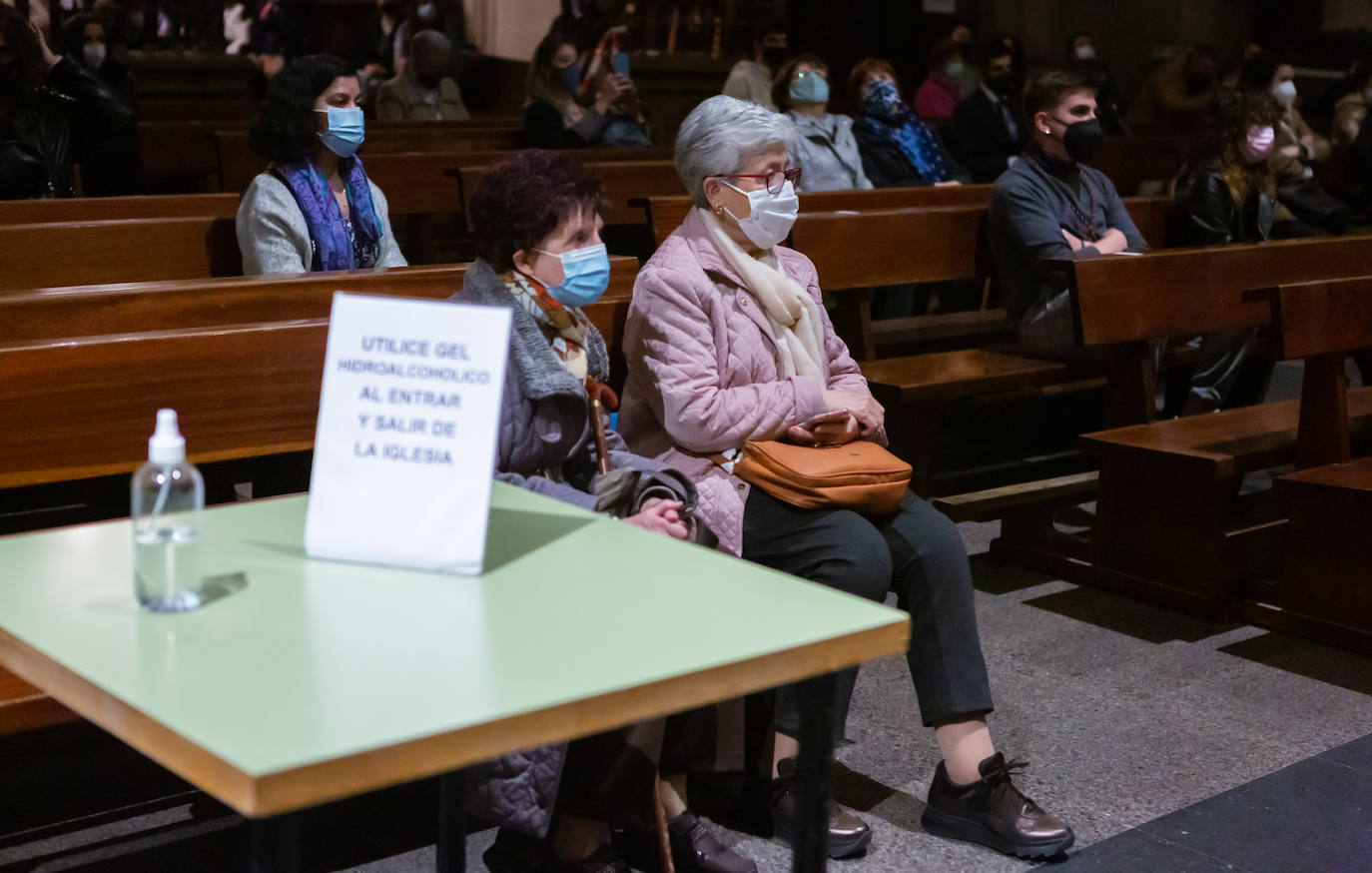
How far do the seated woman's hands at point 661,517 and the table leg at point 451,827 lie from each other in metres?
0.50

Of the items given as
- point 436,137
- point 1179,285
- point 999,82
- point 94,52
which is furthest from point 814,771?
point 999,82

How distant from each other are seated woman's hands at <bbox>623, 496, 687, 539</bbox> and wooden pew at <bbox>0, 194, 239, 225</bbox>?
7.23 ft

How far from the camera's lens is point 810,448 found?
10.1 feet

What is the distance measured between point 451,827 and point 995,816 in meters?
1.10

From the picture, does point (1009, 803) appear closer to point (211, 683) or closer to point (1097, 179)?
point (211, 683)

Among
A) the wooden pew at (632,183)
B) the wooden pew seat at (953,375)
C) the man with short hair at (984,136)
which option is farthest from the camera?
the man with short hair at (984,136)

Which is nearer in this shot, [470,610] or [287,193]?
[470,610]

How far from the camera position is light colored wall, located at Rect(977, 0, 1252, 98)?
Result: 1328cm

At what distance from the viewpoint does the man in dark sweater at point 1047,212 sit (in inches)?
193

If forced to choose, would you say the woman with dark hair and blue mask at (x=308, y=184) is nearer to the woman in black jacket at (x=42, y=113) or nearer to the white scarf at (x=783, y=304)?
the white scarf at (x=783, y=304)

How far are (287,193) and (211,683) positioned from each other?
267 cm

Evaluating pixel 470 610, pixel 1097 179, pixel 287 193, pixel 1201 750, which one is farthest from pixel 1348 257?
pixel 470 610

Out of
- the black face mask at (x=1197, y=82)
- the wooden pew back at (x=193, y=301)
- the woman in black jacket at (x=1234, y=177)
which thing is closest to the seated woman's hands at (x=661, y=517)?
the wooden pew back at (x=193, y=301)

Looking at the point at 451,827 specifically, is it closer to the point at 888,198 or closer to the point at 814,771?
the point at 814,771
